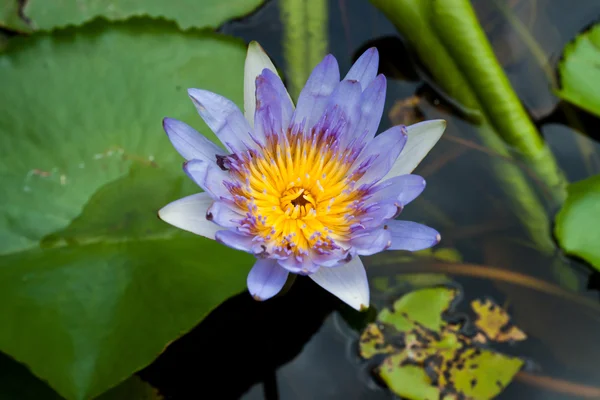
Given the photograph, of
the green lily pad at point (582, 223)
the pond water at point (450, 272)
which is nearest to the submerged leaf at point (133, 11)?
the pond water at point (450, 272)

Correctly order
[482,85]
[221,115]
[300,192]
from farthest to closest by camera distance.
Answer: [482,85] → [300,192] → [221,115]

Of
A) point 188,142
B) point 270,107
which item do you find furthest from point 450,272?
point 188,142

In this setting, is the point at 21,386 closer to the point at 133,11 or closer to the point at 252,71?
the point at 252,71

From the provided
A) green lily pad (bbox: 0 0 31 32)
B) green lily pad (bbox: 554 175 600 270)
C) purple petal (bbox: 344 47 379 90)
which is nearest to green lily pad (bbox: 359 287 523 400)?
green lily pad (bbox: 554 175 600 270)

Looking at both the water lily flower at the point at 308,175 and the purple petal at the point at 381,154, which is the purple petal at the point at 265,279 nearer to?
the water lily flower at the point at 308,175

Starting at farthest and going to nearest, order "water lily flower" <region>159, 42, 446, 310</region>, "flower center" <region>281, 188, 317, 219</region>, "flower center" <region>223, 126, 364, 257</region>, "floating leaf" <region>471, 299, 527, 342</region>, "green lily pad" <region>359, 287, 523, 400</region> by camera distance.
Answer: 1. "floating leaf" <region>471, 299, 527, 342</region>
2. "green lily pad" <region>359, 287, 523, 400</region>
3. "flower center" <region>281, 188, 317, 219</region>
4. "flower center" <region>223, 126, 364, 257</region>
5. "water lily flower" <region>159, 42, 446, 310</region>

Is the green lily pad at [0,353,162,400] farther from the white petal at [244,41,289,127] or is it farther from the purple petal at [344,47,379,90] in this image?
the purple petal at [344,47,379,90]
